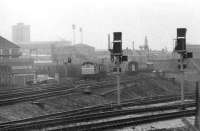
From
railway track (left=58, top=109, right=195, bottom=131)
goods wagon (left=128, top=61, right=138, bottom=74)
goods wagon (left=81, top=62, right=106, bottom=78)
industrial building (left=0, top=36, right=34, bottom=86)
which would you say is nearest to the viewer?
railway track (left=58, top=109, right=195, bottom=131)

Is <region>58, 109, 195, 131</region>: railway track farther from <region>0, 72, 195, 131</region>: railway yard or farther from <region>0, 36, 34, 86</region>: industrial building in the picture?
<region>0, 36, 34, 86</region>: industrial building

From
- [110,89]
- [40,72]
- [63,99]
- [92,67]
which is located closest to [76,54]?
[40,72]

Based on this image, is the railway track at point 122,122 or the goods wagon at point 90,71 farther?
the goods wagon at point 90,71

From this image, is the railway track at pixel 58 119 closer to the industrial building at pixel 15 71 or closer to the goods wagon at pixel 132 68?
the industrial building at pixel 15 71

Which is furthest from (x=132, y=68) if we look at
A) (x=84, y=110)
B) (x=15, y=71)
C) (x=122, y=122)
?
(x=122, y=122)

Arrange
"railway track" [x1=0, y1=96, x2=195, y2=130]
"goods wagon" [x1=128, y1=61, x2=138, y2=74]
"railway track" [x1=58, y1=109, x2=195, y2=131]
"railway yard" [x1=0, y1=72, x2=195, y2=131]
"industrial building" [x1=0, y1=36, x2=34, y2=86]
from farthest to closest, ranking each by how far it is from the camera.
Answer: "goods wagon" [x1=128, y1=61, x2=138, y2=74] < "industrial building" [x1=0, y1=36, x2=34, y2=86] < "railway yard" [x1=0, y1=72, x2=195, y2=131] < "railway track" [x1=0, y1=96, x2=195, y2=130] < "railway track" [x1=58, y1=109, x2=195, y2=131]

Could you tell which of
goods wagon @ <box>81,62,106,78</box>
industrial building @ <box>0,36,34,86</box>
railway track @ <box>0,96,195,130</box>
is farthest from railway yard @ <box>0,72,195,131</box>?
industrial building @ <box>0,36,34,86</box>

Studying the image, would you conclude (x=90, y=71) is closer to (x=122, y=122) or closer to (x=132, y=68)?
(x=132, y=68)

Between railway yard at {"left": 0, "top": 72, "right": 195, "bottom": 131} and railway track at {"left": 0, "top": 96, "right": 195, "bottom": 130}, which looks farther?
railway yard at {"left": 0, "top": 72, "right": 195, "bottom": 131}

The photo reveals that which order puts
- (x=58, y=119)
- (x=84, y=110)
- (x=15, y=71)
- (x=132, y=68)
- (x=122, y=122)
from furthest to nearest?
1. (x=132, y=68)
2. (x=15, y=71)
3. (x=84, y=110)
4. (x=58, y=119)
5. (x=122, y=122)

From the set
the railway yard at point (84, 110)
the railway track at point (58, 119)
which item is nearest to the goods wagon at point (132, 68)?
the railway yard at point (84, 110)

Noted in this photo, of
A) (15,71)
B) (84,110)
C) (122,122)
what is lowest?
(84,110)

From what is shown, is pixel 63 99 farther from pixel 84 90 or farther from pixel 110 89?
pixel 110 89

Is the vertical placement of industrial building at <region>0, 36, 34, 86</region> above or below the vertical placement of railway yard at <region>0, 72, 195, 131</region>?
above
